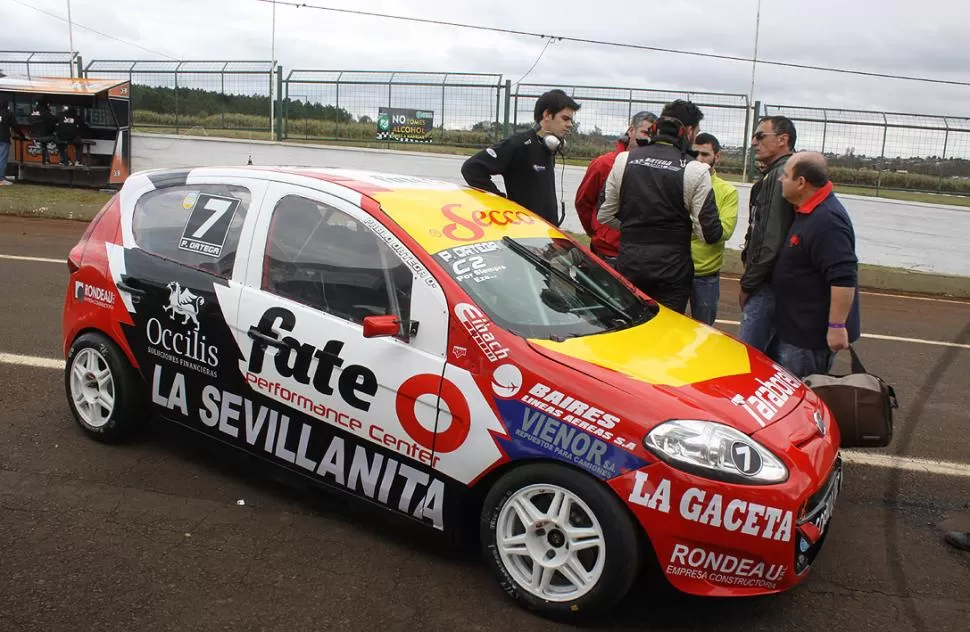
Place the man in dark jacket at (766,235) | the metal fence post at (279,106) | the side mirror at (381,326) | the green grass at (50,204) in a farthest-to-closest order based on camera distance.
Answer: the metal fence post at (279,106)
the green grass at (50,204)
the man in dark jacket at (766,235)
the side mirror at (381,326)

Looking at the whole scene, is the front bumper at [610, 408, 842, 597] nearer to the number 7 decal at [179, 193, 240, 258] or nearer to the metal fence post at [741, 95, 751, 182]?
the number 7 decal at [179, 193, 240, 258]

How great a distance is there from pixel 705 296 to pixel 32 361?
468 cm

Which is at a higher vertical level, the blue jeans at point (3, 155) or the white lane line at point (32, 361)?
the blue jeans at point (3, 155)

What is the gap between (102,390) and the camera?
4.55 meters

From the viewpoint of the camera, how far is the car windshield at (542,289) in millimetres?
3525

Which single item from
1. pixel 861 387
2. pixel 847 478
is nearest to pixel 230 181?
pixel 861 387

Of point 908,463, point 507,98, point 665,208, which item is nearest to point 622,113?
point 507,98

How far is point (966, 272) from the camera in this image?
490 inches

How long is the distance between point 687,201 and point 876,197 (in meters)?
9.77

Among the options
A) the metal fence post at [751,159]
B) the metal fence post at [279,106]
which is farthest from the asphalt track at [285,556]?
the metal fence post at [279,106]

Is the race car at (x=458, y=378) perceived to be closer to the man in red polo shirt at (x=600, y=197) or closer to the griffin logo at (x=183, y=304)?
the griffin logo at (x=183, y=304)

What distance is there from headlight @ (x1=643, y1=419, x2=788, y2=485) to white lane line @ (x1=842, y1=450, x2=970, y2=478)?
2.28 meters

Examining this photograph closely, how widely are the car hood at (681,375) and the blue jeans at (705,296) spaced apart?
5.26ft

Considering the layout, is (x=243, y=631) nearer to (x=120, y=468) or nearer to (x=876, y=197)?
(x=120, y=468)
